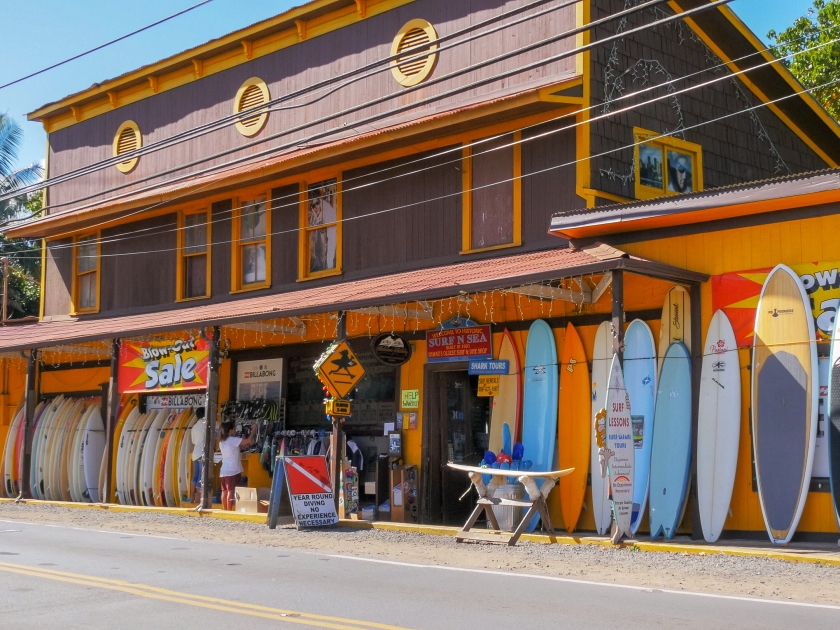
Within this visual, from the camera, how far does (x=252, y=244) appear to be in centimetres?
1978

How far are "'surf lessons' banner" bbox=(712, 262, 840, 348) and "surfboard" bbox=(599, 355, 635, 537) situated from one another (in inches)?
72.2

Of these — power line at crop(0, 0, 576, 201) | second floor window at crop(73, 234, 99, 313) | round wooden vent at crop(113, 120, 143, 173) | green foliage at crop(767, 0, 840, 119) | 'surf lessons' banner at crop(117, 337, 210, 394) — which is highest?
green foliage at crop(767, 0, 840, 119)

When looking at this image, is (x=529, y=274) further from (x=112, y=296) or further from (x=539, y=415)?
(x=112, y=296)

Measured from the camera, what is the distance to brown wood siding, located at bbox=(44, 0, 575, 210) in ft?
52.5

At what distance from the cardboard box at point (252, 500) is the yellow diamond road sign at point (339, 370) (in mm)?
2847

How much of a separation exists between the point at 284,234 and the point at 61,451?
7.20m

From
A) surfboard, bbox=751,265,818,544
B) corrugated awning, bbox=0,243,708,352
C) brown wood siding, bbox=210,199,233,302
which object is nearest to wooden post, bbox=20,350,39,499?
corrugated awning, bbox=0,243,708,352

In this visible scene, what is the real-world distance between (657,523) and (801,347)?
2.73 m

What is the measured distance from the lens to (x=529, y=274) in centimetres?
1245

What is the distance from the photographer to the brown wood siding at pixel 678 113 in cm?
1518

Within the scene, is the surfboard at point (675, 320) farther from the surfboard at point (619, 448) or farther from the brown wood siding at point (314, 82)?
the brown wood siding at point (314, 82)

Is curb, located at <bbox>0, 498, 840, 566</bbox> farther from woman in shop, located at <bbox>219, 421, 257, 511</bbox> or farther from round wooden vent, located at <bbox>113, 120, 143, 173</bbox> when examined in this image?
round wooden vent, located at <bbox>113, 120, 143, 173</bbox>

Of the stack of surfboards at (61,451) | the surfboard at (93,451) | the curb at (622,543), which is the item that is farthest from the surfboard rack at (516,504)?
the stack of surfboards at (61,451)

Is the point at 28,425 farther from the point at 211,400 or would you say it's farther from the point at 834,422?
the point at 834,422
